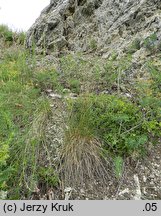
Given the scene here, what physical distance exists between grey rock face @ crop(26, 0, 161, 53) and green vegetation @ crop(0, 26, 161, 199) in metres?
1.23

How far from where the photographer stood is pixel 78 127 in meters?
3.48

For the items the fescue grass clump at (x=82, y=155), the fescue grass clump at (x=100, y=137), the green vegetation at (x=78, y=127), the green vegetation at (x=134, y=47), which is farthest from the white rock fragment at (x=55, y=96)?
the green vegetation at (x=134, y=47)

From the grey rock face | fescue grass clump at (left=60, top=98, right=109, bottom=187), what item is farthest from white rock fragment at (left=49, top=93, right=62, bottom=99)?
the grey rock face

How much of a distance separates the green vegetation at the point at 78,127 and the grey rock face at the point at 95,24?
123 centimetres

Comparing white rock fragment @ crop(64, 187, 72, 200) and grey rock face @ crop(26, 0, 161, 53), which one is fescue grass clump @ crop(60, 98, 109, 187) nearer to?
white rock fragment @ crop(64, 187, 72, 200)

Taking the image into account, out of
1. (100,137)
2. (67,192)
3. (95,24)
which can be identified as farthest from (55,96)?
(95,24)

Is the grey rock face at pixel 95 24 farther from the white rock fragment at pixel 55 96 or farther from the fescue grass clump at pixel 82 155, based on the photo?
the fescue grass clump at pixel 82 155

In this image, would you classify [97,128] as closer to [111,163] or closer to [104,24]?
[111,163]

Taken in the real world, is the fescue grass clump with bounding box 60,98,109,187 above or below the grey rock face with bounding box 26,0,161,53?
below

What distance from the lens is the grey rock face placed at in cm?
616

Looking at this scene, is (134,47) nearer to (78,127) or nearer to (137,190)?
(78,127)

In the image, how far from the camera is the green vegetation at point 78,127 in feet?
10.0

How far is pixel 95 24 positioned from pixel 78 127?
4.41m
